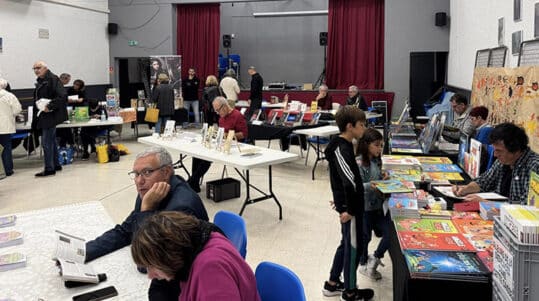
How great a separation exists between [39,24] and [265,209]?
811cm

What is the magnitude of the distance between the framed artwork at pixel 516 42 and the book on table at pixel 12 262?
5.07 meters

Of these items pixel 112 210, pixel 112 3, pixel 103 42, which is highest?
pixel 112 3

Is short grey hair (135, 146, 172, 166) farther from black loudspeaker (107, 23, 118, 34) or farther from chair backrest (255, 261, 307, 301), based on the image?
black loudspeaker (107, 23, 118, 34)

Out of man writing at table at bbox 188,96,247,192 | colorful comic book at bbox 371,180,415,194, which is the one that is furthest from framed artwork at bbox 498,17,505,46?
colorful comic book at bbox 371,180,415,194

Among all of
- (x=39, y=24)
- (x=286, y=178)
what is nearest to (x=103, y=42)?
(x=39, y=24)

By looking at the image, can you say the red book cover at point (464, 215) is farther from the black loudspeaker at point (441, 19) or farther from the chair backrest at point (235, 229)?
the black loudspeaker at point (441, 19)

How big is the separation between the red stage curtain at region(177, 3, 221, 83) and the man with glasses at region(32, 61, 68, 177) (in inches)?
263

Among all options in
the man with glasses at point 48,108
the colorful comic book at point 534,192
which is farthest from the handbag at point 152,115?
the colorful comic book at point 534,192

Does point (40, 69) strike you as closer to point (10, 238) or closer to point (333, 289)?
point (10, 238)

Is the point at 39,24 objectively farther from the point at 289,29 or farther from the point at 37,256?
the point at 37,256

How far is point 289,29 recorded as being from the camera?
46.6ft

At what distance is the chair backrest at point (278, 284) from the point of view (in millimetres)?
1722

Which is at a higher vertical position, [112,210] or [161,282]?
[161,282]

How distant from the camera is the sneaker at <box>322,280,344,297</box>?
3.37 meters
